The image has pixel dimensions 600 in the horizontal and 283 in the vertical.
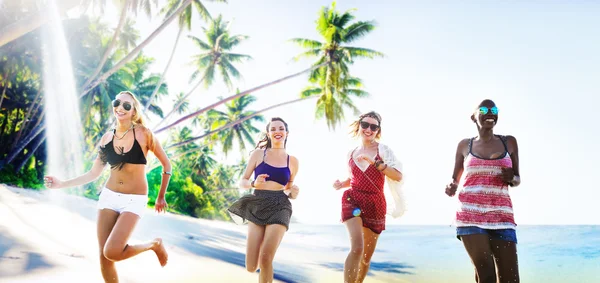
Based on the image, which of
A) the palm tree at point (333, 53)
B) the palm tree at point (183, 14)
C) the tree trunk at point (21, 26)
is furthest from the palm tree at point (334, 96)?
the tree trunk at point (21, 26)

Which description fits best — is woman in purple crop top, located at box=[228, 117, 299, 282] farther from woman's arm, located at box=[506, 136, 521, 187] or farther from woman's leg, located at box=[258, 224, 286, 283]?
woman's arm, located at box=[506, 136, 521, 187]

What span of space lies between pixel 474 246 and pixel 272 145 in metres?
2.56

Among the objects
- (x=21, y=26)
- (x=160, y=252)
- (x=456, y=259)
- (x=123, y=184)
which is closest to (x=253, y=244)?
(x=160, y=252)

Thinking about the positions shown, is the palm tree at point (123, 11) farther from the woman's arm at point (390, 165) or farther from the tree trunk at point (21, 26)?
the woman's arm at point (390, 165)

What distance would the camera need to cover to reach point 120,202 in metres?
4.98

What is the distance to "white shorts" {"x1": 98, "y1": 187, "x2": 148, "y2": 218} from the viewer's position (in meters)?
4.97

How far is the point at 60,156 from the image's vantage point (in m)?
30.6

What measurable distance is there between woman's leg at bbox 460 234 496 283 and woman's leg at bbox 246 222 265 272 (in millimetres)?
2215

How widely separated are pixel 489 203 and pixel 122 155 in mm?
3518

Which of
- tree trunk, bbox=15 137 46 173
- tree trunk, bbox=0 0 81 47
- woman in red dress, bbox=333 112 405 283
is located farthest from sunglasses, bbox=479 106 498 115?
tree trunk, bbox=15 137 46 173

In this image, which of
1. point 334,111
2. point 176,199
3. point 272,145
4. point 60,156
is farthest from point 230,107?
point 272,145

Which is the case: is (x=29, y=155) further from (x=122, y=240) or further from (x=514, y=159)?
(x=514, y=159)

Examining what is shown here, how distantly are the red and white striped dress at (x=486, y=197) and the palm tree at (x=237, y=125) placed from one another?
40.4 meters

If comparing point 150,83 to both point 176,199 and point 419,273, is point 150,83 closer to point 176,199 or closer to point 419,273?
point 176,199
